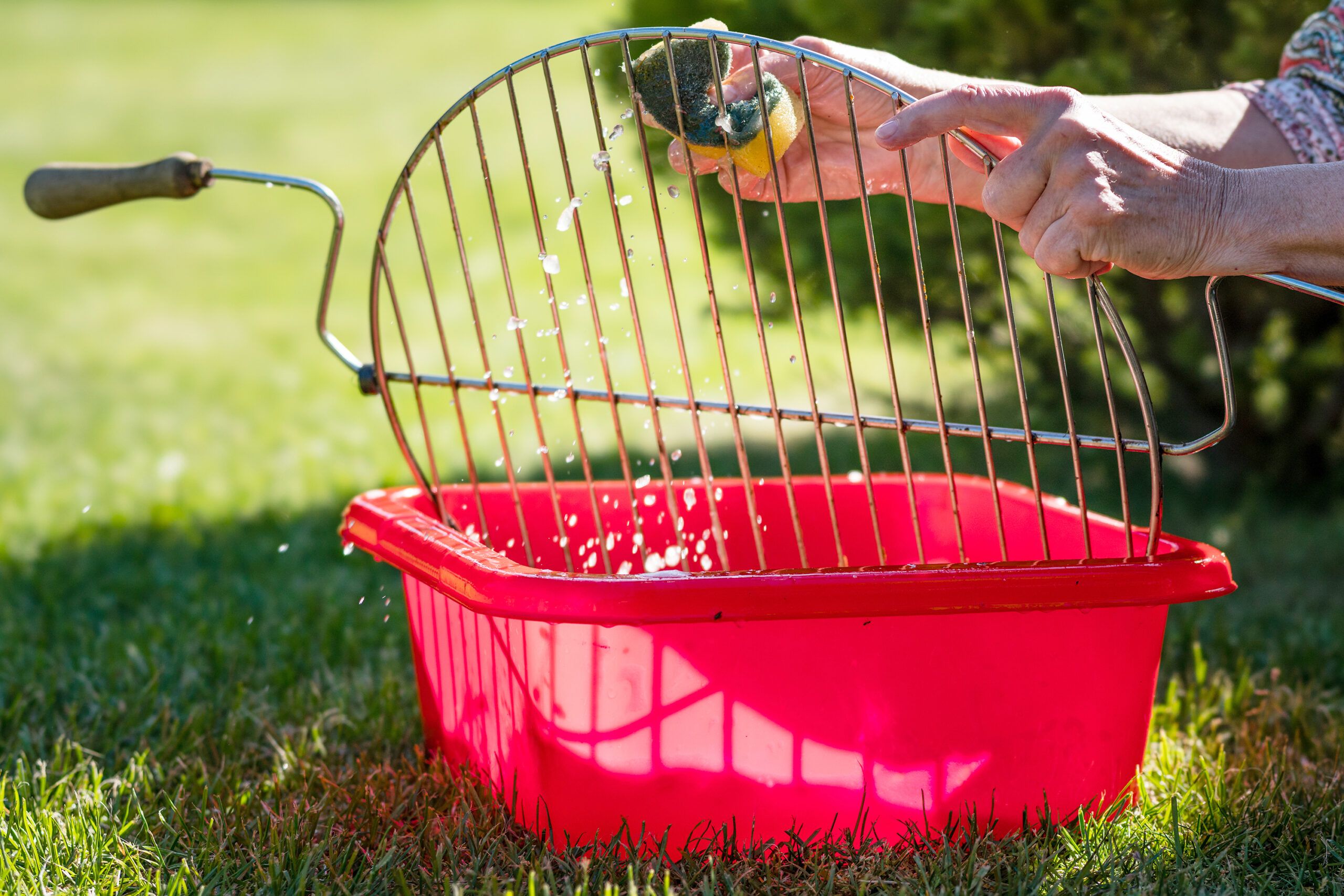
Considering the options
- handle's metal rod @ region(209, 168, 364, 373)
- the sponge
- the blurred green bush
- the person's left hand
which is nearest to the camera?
the person's left hand

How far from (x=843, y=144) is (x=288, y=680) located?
0.91 metres

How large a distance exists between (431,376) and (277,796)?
446 mm

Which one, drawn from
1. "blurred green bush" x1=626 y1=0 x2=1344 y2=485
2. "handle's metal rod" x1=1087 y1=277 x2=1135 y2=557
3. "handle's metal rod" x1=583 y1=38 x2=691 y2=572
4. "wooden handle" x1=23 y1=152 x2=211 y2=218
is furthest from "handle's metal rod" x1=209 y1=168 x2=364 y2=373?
"blurred green bush" x1=626 y1=0 x2=1344 y2=485

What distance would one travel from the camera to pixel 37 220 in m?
5.58

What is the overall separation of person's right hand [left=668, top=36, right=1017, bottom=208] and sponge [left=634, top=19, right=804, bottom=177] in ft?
0.07

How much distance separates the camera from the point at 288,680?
148 cm

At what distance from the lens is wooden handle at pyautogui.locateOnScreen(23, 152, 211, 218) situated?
1164 millimetres

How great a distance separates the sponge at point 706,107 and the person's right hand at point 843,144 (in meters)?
0.02

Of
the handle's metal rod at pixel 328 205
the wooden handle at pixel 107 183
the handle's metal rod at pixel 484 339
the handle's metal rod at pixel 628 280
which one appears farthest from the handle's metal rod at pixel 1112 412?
the wooden handle at pixel 107 183

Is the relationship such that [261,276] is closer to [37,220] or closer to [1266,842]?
[37,220]

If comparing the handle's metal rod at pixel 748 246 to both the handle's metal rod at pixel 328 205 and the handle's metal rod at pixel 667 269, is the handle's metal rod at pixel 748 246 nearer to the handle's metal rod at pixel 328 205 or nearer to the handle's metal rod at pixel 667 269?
the handle's metal rod at pixel 667 269

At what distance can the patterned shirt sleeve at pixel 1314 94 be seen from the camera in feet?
4.00

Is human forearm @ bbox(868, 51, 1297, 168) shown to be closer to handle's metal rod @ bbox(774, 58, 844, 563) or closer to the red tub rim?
handle's metal rod @ bbox(774, 58, 844, 563)

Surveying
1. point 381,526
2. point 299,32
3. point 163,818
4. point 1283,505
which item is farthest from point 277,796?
point 299,32
